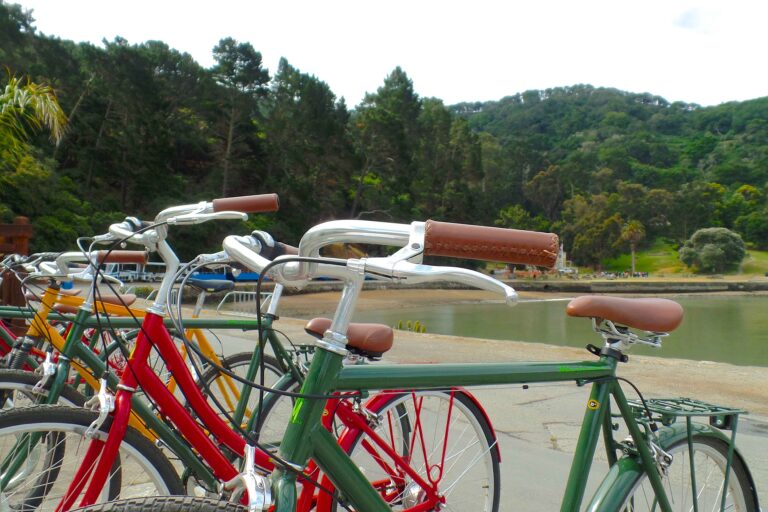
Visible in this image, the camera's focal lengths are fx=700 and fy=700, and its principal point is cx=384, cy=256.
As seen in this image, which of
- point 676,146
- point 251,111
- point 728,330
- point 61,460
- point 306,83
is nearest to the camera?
point 61,460

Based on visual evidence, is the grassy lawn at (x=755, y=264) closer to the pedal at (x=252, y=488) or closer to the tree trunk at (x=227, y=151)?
the tree trunk at (x=227, y=151)

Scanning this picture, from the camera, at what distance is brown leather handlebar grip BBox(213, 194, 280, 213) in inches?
79.9

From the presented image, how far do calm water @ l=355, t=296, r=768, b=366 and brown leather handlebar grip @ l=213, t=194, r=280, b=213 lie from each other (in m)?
12.7

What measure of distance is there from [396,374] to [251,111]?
4026cm

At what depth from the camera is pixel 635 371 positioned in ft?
21.1

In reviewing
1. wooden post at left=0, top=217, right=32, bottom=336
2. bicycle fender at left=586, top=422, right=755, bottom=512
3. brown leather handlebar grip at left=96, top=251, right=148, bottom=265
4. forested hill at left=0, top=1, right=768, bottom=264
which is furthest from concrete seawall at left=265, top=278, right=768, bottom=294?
bicycle fender at left=586, top=422, right=755, bottom=512

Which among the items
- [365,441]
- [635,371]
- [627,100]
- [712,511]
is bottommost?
[635,371]

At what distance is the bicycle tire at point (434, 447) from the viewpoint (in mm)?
2088

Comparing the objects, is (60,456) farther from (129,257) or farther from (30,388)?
(129,257)

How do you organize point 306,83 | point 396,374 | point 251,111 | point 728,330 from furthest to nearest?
1. point 306,83
2. point 251,111
3. point 728,330
4. point 396,374

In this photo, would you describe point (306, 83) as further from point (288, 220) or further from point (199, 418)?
point (199, 418)

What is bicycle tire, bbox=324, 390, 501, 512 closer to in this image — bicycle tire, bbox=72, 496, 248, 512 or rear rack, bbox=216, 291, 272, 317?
rear rack, bbox=216, 291, 272, 317

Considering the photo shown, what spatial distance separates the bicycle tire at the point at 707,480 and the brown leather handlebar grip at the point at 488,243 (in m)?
0.95

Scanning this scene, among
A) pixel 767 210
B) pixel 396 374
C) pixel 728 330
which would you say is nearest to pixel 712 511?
pixel 396 374
